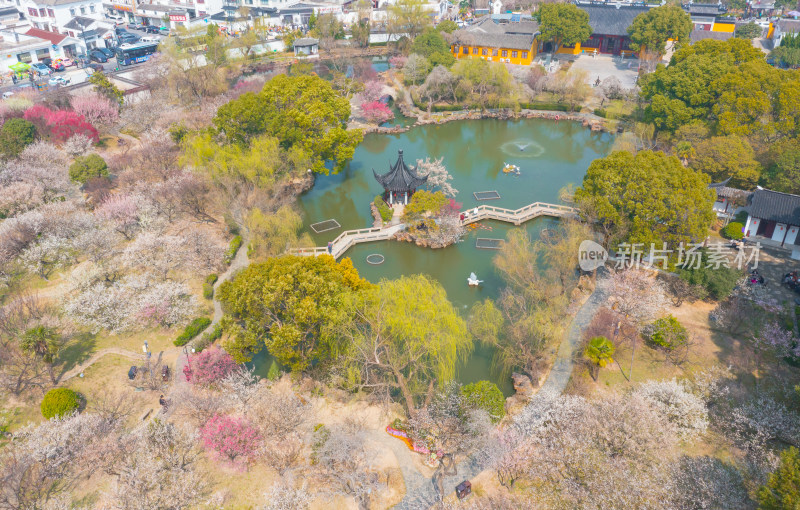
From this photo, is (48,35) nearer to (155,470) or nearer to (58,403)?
(58,403)

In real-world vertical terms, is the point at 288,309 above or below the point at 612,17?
below

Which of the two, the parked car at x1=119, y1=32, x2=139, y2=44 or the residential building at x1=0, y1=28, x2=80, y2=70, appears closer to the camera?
the residential building at x1=0, y1=28, x2=80, y2=70

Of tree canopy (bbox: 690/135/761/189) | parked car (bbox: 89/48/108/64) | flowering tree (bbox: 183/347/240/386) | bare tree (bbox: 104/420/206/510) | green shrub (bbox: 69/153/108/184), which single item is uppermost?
parked car (bbox: 89/48/108/64)

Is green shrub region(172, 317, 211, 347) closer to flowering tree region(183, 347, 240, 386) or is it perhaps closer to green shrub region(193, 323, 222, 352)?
green shrub region(193, 323, 222, 352)

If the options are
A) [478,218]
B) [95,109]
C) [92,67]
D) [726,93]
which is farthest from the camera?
[92,67]

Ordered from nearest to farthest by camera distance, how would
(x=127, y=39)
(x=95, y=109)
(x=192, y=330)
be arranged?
(x=192, y=330) → (x=95, y=109) → (x=127, y=39)

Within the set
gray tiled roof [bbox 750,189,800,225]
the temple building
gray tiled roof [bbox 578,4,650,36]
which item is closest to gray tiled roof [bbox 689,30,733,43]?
gray tiled roof [bbox 578,4,650,36]

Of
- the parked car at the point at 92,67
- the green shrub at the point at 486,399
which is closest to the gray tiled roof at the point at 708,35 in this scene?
the green shrub at the point at 486,399

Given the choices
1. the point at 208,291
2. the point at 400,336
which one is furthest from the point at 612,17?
the point at 400,336
